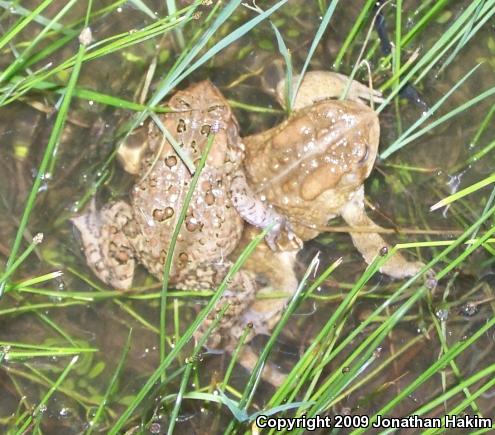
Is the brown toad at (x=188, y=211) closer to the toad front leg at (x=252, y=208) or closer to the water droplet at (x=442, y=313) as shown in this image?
the toad front leg at (x=252, y=208)

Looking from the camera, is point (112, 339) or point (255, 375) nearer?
point (255, 375)

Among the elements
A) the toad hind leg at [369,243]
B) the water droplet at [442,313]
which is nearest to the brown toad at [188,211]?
the toad hind leg at [369,243]

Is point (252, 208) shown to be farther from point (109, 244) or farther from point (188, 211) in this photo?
point (109, 244)

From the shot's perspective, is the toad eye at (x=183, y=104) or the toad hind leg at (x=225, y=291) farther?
the toad hind leg at (x=225, y=291)

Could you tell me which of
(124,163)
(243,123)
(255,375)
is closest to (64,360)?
(124,163)

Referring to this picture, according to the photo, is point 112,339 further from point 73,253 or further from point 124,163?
point 124,163

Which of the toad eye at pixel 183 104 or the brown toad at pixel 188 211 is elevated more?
the toad eye at pixel 183 104
